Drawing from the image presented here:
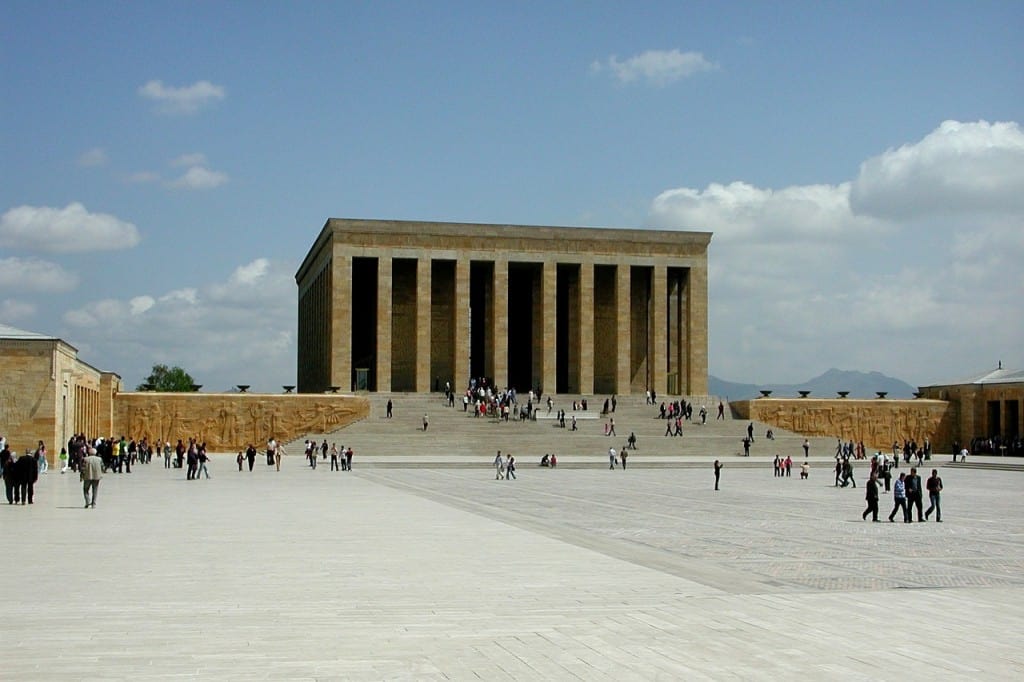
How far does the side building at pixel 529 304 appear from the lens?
55.8m

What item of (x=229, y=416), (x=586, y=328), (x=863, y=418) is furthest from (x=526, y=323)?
(x=229, y=416)

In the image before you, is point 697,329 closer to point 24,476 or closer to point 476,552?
point 24,476

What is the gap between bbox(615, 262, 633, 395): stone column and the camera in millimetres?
58281

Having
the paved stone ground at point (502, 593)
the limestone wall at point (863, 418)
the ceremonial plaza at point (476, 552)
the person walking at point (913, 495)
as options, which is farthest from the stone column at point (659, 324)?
the person walking at point (913, 495)

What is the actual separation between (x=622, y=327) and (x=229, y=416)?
2087 cm

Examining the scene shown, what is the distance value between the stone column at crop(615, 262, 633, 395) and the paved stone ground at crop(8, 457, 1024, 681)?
3746 cm

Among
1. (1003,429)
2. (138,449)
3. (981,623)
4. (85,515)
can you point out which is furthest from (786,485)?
(1003,429)

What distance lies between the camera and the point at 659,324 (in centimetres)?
5891

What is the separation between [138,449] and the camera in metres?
42.0

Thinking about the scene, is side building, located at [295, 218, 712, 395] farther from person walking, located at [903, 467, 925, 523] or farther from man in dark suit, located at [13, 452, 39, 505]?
person walking, located at [903, 467, 925, 523]

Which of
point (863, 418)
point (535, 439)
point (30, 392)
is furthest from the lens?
point (863, 418)

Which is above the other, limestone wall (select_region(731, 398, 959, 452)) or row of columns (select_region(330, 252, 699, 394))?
row of columns (select_region(330, 252, 699, 394))

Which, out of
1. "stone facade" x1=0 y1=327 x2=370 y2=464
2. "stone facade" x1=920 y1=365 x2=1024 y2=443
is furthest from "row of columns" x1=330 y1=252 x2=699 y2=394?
"stone facade" x1=920 y1=365 x2=1024 y2=443

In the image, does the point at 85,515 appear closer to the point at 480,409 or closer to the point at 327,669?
the point at 327,669
